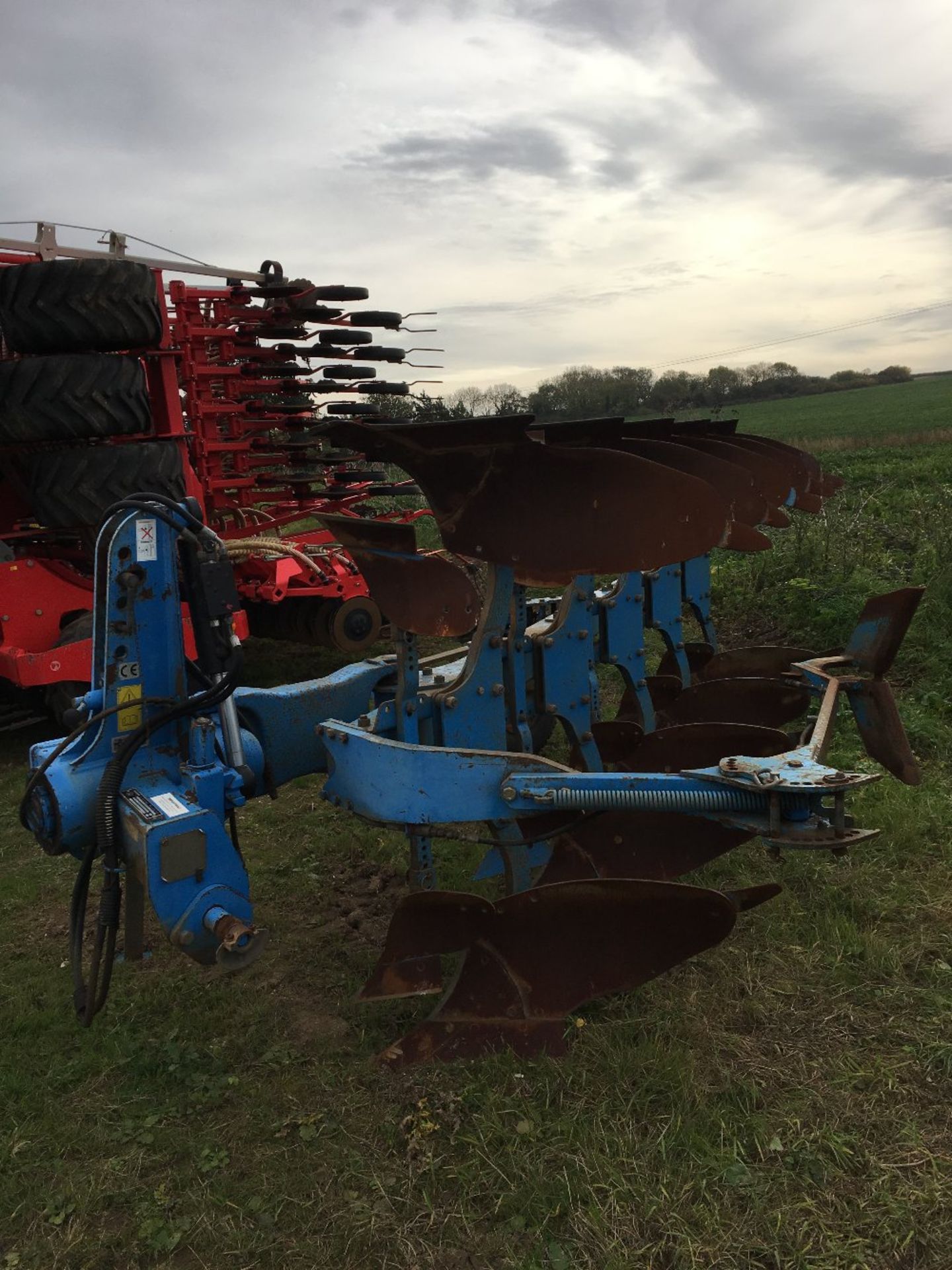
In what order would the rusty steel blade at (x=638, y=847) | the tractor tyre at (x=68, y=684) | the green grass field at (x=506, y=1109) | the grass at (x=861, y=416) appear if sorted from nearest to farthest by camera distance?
1. the green grass field at (x=506, y=1109)
2. the rusty steel blade at (x=638, y=847)
3. the tractor tyre at (x=68, y=684)
4. the grass at (x=861, y=416)

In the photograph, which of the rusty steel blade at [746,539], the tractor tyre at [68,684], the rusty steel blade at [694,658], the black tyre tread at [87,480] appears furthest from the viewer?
the tractor tyre at [68,684]

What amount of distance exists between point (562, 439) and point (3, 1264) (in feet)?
8.35

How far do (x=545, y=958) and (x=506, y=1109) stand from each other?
0.42 metres

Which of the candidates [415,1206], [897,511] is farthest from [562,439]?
[897,511]

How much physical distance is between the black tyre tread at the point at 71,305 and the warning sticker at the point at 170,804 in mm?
3632

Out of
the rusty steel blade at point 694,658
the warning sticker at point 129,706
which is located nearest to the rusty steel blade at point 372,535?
the warning sticker at point 129,706

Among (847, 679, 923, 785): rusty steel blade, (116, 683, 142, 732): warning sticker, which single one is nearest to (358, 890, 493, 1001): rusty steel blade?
(116, 683, 142, 732): warning sticker

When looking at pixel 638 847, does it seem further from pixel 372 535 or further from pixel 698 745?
pixel 372 535

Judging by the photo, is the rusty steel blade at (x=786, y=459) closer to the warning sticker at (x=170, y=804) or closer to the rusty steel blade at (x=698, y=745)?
the rusty steel blade at (x=698, y=745)

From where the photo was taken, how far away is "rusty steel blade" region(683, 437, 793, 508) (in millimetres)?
3895

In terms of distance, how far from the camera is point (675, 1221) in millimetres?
2133

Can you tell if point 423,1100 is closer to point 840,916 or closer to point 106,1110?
point 106,1110

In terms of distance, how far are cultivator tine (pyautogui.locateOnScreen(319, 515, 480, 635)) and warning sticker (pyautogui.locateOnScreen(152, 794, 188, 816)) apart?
76cm

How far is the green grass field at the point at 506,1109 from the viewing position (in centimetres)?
214
